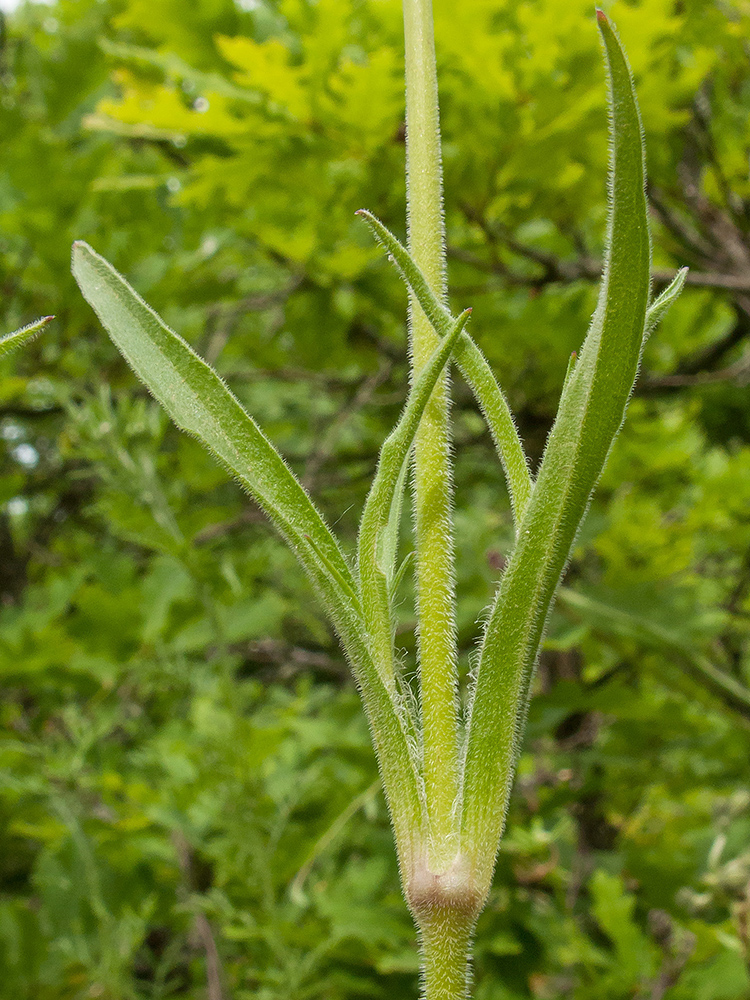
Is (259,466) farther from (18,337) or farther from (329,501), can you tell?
(329,501)

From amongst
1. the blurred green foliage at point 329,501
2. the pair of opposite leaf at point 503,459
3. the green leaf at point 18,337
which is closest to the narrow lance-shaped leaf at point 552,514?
the pair of opposite leaf at point 503,459

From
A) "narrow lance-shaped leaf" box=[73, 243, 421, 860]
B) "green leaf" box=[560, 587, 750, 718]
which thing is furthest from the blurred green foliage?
"narrow lance-shaped leaf" box=[73, 243, 421, 860]

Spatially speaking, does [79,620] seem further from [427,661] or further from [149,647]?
[427,661]

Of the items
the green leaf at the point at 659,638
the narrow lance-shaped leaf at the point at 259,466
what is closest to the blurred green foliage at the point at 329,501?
the green leaf at the point at 659,638

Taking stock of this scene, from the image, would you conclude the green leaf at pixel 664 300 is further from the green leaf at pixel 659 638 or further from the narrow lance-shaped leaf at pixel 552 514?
the green leaf at pixel 659 638

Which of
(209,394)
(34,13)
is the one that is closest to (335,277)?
(209,394)

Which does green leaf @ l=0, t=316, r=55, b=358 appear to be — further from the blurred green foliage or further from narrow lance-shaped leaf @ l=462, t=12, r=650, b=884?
the blurred green foliage

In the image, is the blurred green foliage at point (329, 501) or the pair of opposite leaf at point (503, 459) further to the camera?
the blurred green foliage at point (329, 501)

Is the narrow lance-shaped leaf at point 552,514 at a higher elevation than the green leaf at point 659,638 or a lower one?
higher
